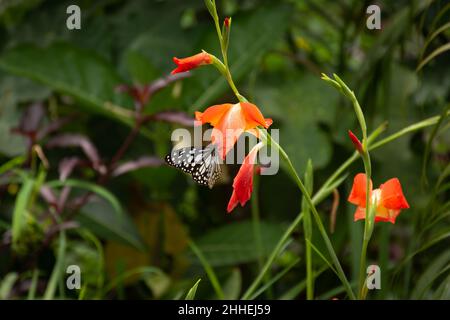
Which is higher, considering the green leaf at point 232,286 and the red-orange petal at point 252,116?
the red-orange petal at point 252,116

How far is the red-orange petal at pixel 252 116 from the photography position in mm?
525

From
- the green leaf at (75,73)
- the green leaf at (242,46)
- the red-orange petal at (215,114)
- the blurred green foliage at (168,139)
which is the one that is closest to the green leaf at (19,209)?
the blurred green foliage at (168,139)

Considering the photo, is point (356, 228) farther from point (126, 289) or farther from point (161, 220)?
point (126, 289)

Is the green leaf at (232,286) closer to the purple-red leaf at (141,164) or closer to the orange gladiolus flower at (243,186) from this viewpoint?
the purple-red leaf at (141,164)

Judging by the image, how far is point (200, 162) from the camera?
601 mm

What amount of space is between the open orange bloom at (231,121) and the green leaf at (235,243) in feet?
2.51

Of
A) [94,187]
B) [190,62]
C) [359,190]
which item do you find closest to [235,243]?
[94,187]

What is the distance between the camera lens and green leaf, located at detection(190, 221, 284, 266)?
4.25 feet

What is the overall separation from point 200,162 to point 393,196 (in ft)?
0.57

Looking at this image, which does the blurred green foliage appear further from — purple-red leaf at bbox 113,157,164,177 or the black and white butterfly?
the black and white butterfly

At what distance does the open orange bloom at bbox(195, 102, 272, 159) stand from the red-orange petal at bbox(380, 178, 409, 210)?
5.3 inches

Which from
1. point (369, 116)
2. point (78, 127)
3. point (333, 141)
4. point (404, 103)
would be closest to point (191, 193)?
point (78, 127)

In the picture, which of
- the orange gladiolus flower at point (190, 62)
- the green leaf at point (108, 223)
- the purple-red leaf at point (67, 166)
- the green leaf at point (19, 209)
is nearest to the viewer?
the orange gladiolus flower at point (190, 62)
